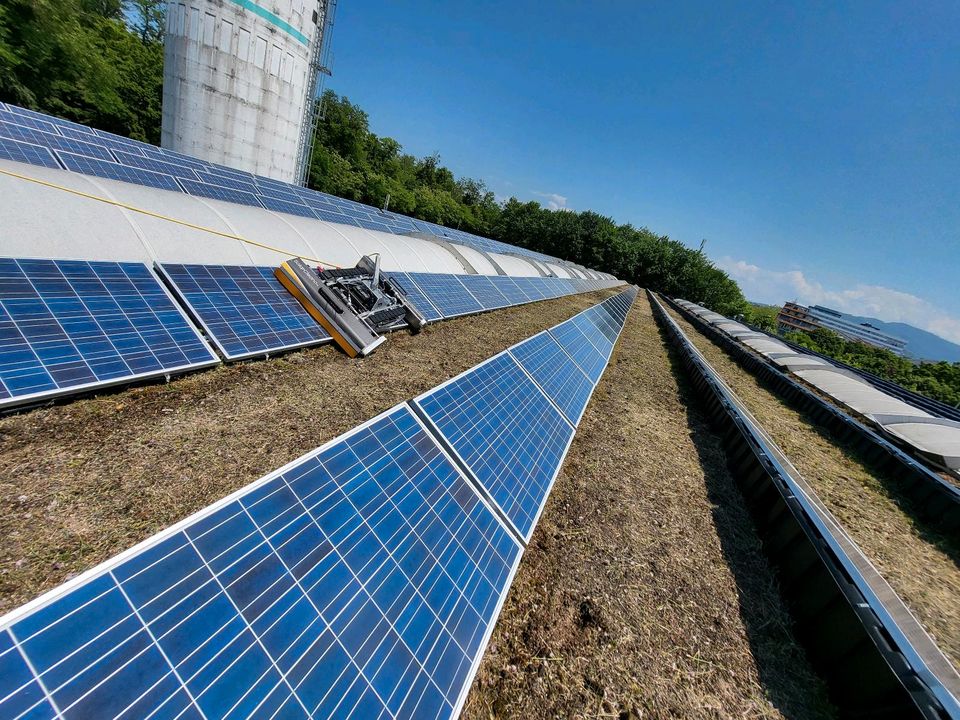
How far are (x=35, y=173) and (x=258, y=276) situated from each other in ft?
14.9

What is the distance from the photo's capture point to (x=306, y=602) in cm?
304

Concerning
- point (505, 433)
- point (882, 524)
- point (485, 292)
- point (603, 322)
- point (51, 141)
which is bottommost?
point (882, 524)

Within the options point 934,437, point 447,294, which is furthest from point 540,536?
point 934,437

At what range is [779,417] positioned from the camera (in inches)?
629

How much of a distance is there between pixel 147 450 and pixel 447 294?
1162 cm

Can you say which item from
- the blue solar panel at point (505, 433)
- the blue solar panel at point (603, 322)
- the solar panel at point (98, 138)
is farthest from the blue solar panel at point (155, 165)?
the blue solar panel at point (603, 322)

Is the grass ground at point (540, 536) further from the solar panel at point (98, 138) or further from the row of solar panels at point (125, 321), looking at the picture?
the solar panel at point (98, 138)

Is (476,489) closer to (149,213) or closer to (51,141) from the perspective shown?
(149,213)

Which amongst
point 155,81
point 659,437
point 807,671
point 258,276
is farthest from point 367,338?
point 155,81

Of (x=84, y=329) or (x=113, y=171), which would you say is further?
(x=113, y=171)

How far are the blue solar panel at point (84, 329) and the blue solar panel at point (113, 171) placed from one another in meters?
10.6

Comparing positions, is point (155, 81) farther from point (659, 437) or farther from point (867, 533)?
point (867, 533)

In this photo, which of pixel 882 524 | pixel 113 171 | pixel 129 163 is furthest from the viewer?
pixel 129 163

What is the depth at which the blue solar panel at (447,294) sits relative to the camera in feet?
47.0
